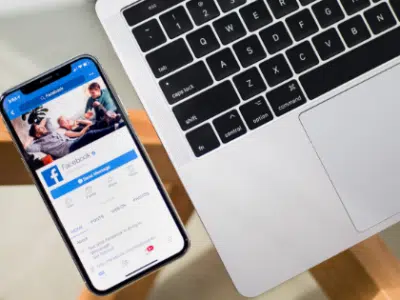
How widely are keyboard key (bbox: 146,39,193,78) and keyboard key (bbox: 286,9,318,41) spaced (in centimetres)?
8

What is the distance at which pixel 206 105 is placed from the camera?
398 mm

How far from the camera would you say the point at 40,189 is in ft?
1.40

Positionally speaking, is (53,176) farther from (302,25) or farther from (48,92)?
(302,25)

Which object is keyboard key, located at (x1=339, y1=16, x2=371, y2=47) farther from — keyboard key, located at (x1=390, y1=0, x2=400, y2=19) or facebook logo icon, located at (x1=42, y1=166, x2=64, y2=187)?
facebook logo icon, located at (x1=42, y1=166, x2=64, y2=187)

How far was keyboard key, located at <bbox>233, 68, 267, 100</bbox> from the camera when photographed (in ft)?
1.31

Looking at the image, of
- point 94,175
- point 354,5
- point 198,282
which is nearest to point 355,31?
point 354,5

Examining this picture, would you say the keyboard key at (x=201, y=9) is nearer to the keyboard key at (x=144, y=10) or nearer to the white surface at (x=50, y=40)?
the keyboard key at (x=144, y=10)

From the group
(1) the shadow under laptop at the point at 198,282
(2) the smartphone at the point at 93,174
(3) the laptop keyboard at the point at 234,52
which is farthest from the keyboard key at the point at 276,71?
(1) the shadow under laptop at the point at 198,282

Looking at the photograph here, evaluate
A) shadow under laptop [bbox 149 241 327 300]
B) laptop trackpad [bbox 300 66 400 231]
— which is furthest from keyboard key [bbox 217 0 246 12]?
shadow under laptop [bbox 149 241 327 300]

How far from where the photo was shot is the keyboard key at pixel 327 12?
400 mm

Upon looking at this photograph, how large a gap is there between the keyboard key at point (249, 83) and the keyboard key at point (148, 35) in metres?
0.07

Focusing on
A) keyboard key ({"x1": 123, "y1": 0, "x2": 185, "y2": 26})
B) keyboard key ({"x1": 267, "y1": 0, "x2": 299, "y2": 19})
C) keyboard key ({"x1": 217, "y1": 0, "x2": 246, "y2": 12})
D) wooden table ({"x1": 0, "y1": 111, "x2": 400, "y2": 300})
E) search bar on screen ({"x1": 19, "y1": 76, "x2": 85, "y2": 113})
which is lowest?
wooden table ({"x1": 0, "y1": 111, "x2": 400, "y2": 300})

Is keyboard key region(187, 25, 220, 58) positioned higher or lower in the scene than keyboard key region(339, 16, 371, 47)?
higher

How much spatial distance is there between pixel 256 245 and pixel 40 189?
18cm
